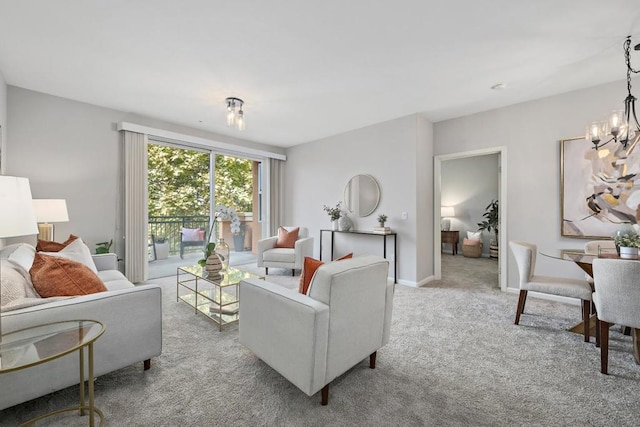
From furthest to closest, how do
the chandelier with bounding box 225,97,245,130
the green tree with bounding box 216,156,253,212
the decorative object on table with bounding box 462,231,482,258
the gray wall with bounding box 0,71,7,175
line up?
the decorative object on table with bounding box 462,231,482,258 → the green tree with bounding box 216,156,253,212 → the chandelier with bounding box 225,97,245,130 → the gray wall with bounding box 0,71,7,175

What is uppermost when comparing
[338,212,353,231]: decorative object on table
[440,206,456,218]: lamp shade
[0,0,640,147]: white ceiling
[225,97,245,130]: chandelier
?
[0,0,640,147]: white ceiling

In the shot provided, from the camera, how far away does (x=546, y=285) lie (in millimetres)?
2506

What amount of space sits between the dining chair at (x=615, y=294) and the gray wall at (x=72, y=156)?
5.18 metres

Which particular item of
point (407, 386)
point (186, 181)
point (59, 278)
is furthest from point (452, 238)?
point (59, 278)

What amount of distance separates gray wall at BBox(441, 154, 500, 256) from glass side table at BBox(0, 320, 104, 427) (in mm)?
7103

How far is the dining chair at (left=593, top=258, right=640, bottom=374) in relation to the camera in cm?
178

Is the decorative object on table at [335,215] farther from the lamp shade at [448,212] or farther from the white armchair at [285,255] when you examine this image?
the lamp shade at [448,212]

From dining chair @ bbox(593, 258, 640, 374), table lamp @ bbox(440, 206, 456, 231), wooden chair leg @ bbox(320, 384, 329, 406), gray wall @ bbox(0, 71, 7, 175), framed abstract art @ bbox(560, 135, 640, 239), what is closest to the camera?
wooden chair leg @ bbox(320, 384, 329, 406)

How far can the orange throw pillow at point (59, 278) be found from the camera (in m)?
1.57

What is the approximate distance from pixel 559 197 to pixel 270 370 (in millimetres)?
3786

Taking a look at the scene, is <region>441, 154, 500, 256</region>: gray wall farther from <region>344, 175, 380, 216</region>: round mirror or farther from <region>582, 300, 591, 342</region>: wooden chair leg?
<region>582, 300, 591, 342</region>: wooden chair leg

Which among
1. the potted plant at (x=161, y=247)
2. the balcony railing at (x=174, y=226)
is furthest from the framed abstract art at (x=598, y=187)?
the potted plant at (x=161, y=247)

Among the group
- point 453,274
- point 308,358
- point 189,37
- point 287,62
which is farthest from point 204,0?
point 453,274

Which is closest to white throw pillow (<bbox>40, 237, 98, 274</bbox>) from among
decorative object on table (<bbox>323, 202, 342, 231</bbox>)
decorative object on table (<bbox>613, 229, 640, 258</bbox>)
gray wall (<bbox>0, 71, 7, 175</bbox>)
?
gray wall (<bbox>0, 71, 7, 175</bbox>)
